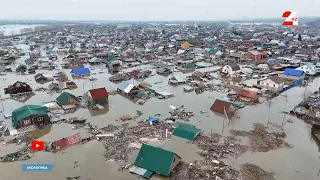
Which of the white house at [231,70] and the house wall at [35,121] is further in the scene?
the white house at [231,70]

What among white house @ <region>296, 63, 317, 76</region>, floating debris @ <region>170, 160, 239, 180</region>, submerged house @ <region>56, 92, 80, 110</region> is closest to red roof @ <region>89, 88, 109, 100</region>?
submerged house @ <region>56, 92, 80, 110</region>

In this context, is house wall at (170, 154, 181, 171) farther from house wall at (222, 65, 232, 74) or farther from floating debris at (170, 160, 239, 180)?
house wall at (222, 65, 232, 74)

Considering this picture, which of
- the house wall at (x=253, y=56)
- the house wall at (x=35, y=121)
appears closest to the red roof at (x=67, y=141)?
the house wall at (x=35, y=121)

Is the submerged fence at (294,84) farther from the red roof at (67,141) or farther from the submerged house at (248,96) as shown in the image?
the red roof at (67,141)

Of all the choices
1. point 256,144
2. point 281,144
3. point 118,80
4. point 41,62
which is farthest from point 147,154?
point 41,62

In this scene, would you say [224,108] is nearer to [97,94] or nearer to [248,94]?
[248,94]

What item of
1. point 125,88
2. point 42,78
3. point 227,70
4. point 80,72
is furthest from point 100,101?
point 227,70

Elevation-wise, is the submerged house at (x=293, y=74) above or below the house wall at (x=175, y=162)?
above
